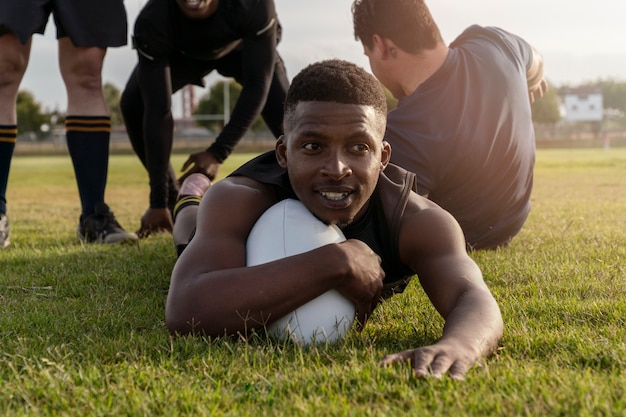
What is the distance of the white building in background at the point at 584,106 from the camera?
123 m

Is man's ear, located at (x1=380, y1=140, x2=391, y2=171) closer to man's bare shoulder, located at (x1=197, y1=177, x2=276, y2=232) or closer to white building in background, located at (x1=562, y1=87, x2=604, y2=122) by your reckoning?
man's bare shoulder, located at (x1=197, y1=177, x2=276, y2=232)

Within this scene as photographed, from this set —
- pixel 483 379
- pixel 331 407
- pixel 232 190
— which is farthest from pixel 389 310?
pixel 331 407

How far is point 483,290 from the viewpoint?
3008 mm

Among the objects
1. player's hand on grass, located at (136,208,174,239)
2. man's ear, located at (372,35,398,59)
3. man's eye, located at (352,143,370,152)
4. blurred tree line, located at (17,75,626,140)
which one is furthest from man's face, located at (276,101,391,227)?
blurred tree line, located at (17,75,626,140)

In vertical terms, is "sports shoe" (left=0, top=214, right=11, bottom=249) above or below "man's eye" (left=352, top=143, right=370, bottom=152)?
below

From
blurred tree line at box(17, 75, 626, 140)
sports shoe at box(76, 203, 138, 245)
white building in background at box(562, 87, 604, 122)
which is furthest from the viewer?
white building in background at box(562, 87, 604, 122)

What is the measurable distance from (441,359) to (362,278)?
59 centimetres

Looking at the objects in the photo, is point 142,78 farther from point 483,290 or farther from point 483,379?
point 483,379

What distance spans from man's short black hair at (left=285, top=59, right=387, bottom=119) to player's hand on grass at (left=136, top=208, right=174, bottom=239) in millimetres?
3834

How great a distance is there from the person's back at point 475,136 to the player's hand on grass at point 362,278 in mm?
1765

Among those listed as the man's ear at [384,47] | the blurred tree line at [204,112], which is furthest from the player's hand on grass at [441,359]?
the blurred tree line at [204,112]

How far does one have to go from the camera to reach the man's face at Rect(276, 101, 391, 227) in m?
3.03

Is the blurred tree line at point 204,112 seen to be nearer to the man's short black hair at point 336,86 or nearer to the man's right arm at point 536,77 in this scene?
the man's right arm at point 536,77

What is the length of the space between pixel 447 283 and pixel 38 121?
97730 millimetres
